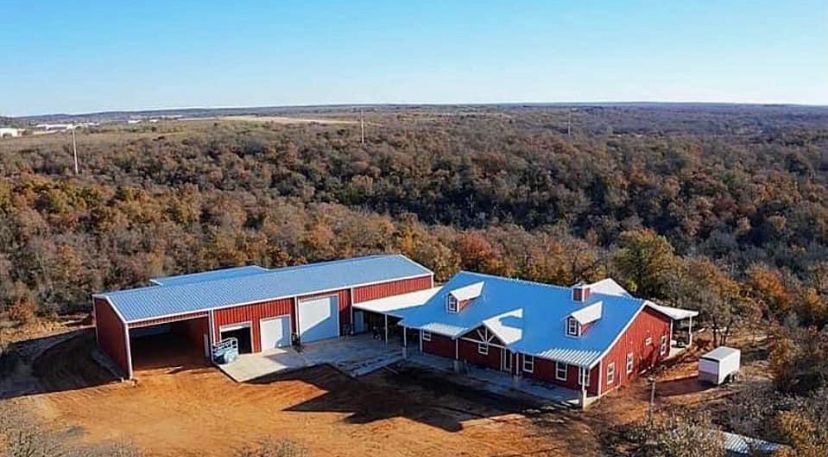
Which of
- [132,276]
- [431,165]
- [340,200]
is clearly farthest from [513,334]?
[431,165]

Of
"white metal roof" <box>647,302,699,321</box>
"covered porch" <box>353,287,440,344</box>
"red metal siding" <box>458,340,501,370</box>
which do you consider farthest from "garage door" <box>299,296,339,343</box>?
"white metal roof" <box>647,302,699,321</box>

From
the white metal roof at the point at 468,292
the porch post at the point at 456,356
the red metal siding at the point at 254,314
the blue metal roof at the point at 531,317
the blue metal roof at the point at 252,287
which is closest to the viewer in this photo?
the blue metal roof at the point at 531,317

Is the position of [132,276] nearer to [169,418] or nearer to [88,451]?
[169,418]

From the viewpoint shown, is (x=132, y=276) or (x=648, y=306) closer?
(x=648, y=306)

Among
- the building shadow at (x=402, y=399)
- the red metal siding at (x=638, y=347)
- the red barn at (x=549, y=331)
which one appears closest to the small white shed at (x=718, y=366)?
the red metal siding at (x=638, y=347)

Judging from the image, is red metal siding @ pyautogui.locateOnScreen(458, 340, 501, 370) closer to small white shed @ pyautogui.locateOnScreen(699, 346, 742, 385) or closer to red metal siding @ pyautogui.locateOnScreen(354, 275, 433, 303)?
red metal siding @ pyautogui.locateOnScreen(354, 275, 433, 303)

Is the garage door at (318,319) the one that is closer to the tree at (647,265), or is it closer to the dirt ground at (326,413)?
the dirt ground at (326,413)

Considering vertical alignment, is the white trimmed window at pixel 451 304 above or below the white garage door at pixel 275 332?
above
